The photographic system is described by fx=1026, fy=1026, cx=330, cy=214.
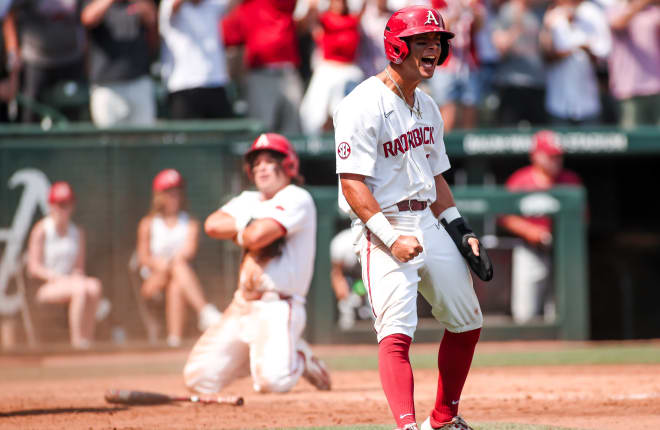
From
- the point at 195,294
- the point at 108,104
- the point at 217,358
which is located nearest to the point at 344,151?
the point at 217,358

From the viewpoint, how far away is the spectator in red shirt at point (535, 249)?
352 inches

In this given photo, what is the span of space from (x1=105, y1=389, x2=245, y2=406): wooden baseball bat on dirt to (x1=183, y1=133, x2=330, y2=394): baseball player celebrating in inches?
7.5

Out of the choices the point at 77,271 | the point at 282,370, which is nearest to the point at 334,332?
the point at 77,271

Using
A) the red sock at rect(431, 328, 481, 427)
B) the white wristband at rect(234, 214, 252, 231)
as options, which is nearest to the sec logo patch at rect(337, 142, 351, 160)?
the red sock at rect(431, 328, 481, 427)

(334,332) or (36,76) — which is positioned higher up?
(36,76)

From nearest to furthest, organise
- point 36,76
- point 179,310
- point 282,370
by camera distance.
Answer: point 282,370
point 179,310
point 36,76

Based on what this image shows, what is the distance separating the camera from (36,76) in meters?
9.46

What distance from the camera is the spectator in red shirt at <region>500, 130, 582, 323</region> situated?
895 centimetres

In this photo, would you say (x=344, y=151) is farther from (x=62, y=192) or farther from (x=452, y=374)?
(x=62, y=192)

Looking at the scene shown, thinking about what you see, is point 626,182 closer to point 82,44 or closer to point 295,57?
point 295,57

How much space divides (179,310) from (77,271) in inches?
37.0

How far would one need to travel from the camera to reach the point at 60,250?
8.78m

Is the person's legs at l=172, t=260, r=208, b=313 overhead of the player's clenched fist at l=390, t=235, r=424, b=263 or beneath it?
beneath

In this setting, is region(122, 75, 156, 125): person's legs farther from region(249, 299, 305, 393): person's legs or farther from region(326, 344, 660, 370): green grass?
region(249, 299, 305, 393): person's legs
